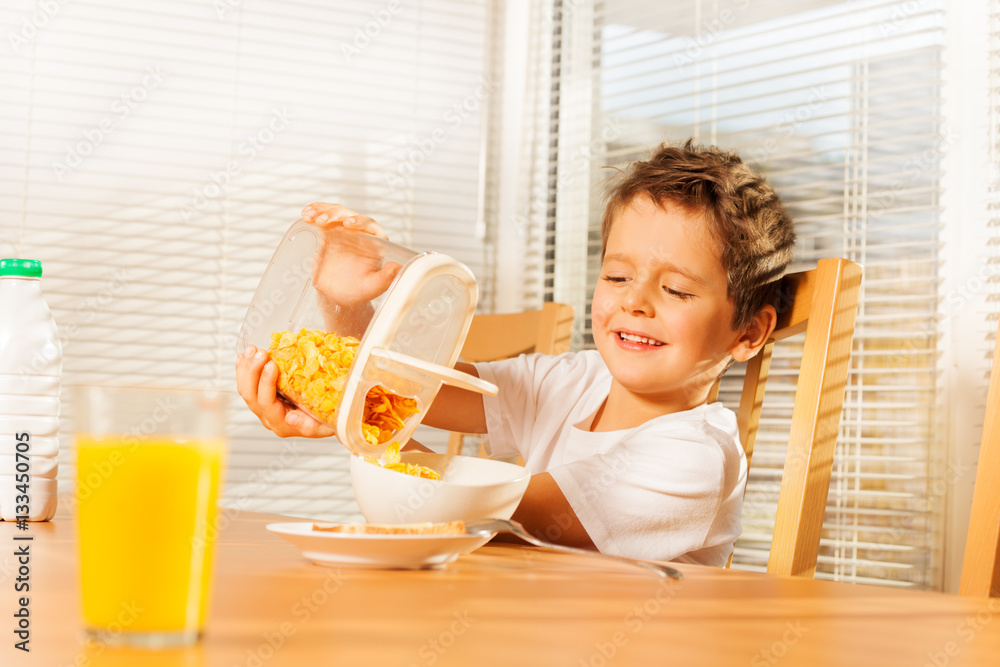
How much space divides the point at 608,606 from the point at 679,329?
68cm

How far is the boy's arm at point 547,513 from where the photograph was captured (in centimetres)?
92

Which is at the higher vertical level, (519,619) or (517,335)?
(517,335)

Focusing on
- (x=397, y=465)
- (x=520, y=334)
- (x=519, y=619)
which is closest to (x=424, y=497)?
(x=397, y=465)

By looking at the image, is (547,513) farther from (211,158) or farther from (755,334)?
(211,158)

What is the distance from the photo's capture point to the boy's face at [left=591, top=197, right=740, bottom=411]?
113cm

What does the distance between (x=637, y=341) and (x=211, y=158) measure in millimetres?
1197

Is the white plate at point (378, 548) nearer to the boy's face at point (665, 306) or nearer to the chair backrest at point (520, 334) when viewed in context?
the boy's face at point (665, 306)

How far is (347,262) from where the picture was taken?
3.03 ft

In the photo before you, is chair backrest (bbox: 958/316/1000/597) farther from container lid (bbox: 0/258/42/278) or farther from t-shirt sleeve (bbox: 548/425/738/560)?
container lid (bbox: 0/258/42/278)

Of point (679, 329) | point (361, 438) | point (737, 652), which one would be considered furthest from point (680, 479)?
point (737, 652)

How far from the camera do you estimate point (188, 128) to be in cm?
192

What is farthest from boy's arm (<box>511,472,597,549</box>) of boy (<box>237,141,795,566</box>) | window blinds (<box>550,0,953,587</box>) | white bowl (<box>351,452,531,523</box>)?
window blinds (<box>550,0,953,587</box>)

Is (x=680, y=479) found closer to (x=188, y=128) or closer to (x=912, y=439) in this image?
(x=912, y=439)

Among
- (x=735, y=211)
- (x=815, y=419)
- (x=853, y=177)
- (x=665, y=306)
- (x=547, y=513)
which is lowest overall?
(x=547, y=513)
